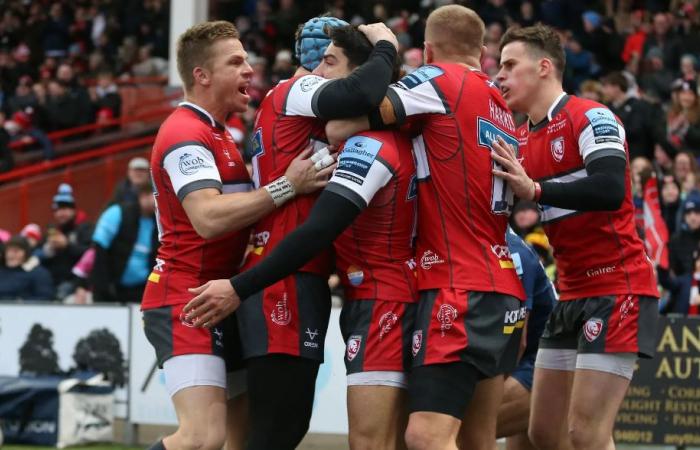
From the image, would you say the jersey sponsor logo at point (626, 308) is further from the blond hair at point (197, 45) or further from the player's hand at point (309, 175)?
the blond hair at point (197, 45)

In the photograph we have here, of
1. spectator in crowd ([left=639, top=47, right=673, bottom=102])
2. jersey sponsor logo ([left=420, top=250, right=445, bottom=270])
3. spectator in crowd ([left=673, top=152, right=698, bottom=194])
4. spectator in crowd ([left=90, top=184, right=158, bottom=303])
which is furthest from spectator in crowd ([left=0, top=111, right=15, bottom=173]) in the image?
jersey sponsor logo ([left=420, top=250, right=445, bottom=270])

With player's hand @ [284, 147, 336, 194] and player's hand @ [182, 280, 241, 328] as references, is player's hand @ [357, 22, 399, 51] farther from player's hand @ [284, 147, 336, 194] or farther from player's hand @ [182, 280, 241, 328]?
player's hand @ [182, 280, 241, 328]

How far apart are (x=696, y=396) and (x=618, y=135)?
430 centimetres

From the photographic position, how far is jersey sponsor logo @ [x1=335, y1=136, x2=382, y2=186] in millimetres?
5520

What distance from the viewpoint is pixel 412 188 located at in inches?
226

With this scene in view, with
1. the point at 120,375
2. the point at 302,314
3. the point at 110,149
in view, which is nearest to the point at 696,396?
the point at 120,375

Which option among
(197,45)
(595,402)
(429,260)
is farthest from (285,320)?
(595,402)

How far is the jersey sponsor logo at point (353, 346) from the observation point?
18.5 ft

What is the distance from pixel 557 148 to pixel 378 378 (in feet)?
5.65

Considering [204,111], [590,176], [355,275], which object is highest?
[204,111]

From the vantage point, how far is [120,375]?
10617mm

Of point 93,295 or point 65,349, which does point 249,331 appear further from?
point 93,295

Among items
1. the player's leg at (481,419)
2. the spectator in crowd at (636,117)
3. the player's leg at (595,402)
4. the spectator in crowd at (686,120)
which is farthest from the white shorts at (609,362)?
the spectator in crowd at (686,120)

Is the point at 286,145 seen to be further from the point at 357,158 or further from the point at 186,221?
the point at 186,221
